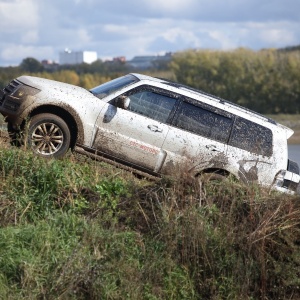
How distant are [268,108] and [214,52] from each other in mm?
4503

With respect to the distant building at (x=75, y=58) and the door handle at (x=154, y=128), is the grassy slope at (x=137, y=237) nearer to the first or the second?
the door handle at (x=154, y=128)

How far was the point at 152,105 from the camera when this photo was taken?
12.9 meters

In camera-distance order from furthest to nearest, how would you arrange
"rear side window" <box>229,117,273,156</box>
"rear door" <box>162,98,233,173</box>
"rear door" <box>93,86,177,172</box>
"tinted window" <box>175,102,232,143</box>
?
"rear side window" <box>229,117,273,156</box> < "tinted window" <box>175,102,232,143</box> < "rear door" <box>162,98,233,173</box> < "rear door" <box>93,86,177,172</box>

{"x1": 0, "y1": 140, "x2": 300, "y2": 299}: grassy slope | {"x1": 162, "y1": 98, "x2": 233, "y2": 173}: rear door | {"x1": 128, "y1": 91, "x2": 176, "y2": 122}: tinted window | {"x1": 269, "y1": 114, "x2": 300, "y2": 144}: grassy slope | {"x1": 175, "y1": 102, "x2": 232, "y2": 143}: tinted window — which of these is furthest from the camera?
{"x1": 269, "y1": 114, "x2": 300, "y2": 144}: grassy slope

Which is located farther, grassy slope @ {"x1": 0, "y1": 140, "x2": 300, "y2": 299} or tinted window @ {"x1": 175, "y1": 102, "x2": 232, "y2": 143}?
tinted window @ {"x1": 175, "y1": 102, "x2": 232, "y2": 143}

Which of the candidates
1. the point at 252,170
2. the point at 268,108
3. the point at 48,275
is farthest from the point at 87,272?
the point at 268,108

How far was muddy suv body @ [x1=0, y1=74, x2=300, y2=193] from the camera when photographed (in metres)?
12.4

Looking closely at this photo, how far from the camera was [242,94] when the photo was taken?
148ft

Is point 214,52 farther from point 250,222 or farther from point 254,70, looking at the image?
point 250,222

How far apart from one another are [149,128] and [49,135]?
142cm

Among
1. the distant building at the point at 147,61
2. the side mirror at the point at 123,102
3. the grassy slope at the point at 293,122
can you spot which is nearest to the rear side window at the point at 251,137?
the side mirror at the point at 123,102

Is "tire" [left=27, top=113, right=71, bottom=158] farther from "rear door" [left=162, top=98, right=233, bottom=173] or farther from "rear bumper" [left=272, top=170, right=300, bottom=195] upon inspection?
"rear bumper" [left=272, top=170, right=300, bottom=195]

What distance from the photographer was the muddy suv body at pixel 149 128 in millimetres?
12414

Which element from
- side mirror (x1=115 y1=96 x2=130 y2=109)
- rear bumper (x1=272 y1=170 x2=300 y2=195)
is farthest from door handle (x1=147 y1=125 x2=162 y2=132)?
rear bumper (x1=272 y1=170 x2=300 y2=195)
